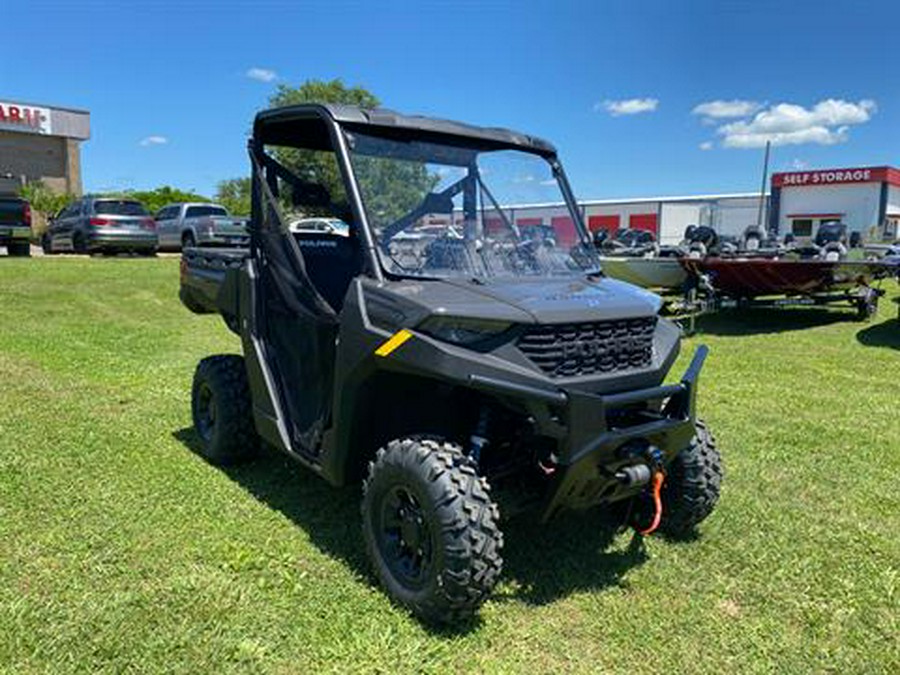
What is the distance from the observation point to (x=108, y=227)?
18.2m

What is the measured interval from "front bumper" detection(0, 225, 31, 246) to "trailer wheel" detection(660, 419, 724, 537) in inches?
725

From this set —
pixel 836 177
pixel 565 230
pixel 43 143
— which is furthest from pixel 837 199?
pixel 565 230

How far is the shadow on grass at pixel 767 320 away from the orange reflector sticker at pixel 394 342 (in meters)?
8.91

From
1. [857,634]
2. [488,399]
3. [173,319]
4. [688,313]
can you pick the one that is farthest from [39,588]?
[688,313]

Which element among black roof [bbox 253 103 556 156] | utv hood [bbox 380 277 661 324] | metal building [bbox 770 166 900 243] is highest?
metal building [bbox 770 166 900 243]

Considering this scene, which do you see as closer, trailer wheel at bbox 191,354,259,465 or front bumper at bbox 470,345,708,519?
front bumper at bbox 470,345,708,519

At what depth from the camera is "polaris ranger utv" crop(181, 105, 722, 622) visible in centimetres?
288

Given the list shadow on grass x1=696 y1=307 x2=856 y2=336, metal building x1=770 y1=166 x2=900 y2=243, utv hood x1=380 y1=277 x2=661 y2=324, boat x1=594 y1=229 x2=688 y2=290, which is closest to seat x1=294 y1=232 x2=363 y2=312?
utv hood x1=380 y1=277 x2=661 y2=324

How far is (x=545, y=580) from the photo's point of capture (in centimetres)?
340

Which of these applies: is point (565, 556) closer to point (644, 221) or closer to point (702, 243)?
point (702, 243)

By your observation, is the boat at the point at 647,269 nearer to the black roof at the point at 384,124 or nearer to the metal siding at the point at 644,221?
the black roof at the point at 384,124

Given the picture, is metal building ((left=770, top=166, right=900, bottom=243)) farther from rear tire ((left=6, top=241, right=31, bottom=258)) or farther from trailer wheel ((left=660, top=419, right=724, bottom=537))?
trailer wheel ((left=660, top=419, right=724, bottom=537))

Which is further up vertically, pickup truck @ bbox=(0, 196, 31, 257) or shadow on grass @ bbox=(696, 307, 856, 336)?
pickup truck @ bbox=(0, 196, 31, 257)

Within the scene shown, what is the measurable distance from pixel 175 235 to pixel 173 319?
11437mm
